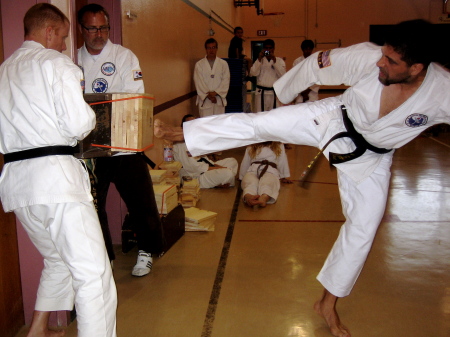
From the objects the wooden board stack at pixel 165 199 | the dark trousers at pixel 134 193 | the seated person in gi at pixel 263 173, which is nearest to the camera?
the dark trousers at pixel 134 193

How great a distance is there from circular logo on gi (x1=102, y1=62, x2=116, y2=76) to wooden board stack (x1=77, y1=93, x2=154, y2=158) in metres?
0.81

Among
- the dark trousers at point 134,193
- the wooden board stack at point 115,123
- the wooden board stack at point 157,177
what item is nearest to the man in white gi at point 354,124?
the wooden board stack at point 115,123

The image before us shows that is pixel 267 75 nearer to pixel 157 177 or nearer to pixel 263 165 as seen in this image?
pixel 263 165

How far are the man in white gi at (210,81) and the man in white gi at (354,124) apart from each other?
531 centimetres

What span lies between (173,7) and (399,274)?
4.73 m

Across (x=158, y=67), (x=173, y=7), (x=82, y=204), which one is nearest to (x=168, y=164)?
(x=158, y=67)

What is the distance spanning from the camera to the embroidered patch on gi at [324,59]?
96.5 inches

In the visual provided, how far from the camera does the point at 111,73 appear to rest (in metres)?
Answer: 3.05

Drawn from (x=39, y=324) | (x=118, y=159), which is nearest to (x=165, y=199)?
(x=118, y=159)

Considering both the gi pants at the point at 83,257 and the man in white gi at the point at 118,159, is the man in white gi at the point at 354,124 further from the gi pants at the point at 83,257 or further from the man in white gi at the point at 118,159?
the man in white gi at the point at 118,159

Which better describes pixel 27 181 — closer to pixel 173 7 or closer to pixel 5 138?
pixel 5 138

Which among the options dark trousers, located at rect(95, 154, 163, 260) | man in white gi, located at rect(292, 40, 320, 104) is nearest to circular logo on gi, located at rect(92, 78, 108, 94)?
dark trousers, located at rect(95, 154, 163, 260)

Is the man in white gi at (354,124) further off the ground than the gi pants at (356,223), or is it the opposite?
the man in white gi at (354,124)

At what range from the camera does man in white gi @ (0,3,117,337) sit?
6.05 feet
